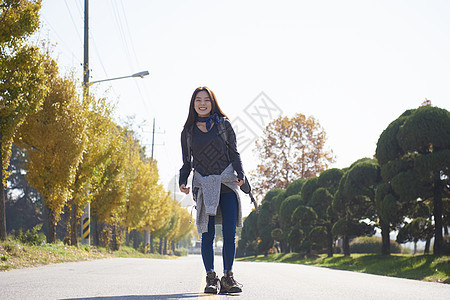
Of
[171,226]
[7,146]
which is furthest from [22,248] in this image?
[171,226]

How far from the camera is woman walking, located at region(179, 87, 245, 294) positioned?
550cm

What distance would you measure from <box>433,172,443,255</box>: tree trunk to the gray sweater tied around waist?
13.6 meters

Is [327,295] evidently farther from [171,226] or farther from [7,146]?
[171,226]

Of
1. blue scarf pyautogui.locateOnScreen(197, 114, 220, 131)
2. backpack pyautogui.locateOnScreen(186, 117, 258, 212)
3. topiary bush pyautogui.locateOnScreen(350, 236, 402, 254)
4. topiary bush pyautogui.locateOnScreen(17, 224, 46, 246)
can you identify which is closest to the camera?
backpack pyautogui.locateOnScreen(186, 117, 258, 212)

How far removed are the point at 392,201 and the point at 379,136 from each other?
269 centimetres

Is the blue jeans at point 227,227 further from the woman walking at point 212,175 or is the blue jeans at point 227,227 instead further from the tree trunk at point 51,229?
the tree trunk at point 51,229

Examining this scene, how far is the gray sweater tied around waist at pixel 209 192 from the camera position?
17.8 feet

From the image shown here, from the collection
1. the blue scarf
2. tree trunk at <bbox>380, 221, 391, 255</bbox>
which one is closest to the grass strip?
the blue scarf

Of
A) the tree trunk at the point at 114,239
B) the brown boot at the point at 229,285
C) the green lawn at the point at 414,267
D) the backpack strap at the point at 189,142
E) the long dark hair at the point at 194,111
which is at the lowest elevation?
the green lawn at the point at 414,267

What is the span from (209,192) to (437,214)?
14.4m

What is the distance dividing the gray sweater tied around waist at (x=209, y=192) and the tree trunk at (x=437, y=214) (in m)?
13.6

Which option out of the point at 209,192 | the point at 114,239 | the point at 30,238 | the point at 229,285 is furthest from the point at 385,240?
the point at 209,192

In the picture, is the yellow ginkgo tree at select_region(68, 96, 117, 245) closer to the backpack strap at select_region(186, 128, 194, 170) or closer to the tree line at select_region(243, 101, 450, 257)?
the tree line at select_region(243, 101, 450, 257)

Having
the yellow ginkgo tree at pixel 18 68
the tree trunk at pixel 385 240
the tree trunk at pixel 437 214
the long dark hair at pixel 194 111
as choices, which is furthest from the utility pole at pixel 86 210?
the long dark hair at pixel 194 111
